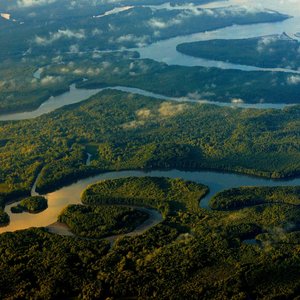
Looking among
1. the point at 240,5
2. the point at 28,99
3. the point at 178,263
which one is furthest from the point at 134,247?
the point at 240,5

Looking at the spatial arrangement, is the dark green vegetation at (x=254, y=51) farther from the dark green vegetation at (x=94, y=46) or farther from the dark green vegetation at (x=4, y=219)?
the dark green vegetation at (x=4, y=219)

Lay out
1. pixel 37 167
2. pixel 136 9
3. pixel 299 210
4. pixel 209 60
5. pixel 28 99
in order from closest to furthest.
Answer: pixel 299 210, pixel 37 167, pixel 28 99, pixel 209 60, pixel 136 9

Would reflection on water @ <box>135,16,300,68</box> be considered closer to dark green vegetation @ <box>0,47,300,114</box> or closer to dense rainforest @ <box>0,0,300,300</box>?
dense rainforest @ <box>0,0,300,300</box>

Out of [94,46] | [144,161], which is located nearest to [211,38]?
[94,46]

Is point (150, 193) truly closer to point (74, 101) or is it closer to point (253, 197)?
point (253, 197)

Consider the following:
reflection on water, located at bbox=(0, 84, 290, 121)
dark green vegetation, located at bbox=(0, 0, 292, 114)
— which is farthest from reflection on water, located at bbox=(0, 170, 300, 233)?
dark green vegetation, located at bbox=(0, 0, 292, 114)

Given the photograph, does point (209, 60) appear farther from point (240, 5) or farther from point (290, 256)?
point (290, 256)
